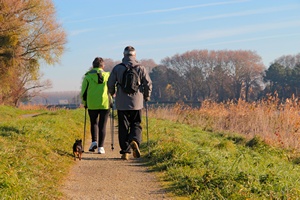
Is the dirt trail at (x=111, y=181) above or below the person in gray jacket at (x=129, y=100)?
below

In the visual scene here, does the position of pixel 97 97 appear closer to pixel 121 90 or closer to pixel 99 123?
pixel 99 123

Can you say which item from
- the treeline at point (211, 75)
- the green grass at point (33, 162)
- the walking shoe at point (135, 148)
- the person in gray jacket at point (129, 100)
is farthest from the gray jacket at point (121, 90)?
the treeline at point (211, 75)

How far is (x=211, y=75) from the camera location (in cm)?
10038

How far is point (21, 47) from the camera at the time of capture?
107 feet

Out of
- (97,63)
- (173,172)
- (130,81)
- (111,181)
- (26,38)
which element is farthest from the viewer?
(26,38)

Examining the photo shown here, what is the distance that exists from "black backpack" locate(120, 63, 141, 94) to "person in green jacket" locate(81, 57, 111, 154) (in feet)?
3.30

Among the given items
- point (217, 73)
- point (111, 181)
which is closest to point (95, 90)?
point (111, 181)

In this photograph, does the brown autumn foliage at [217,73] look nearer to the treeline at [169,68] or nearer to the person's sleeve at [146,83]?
the treeline at [169,68]

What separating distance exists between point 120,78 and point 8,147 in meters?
2.52

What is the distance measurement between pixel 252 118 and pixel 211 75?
8383 cm

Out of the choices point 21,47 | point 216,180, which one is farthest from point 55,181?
point 21,47

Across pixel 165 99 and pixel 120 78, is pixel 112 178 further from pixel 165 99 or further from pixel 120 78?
pixel 165 99

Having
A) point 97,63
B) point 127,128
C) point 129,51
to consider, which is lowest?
point 127,128

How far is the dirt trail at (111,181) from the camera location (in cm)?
573
